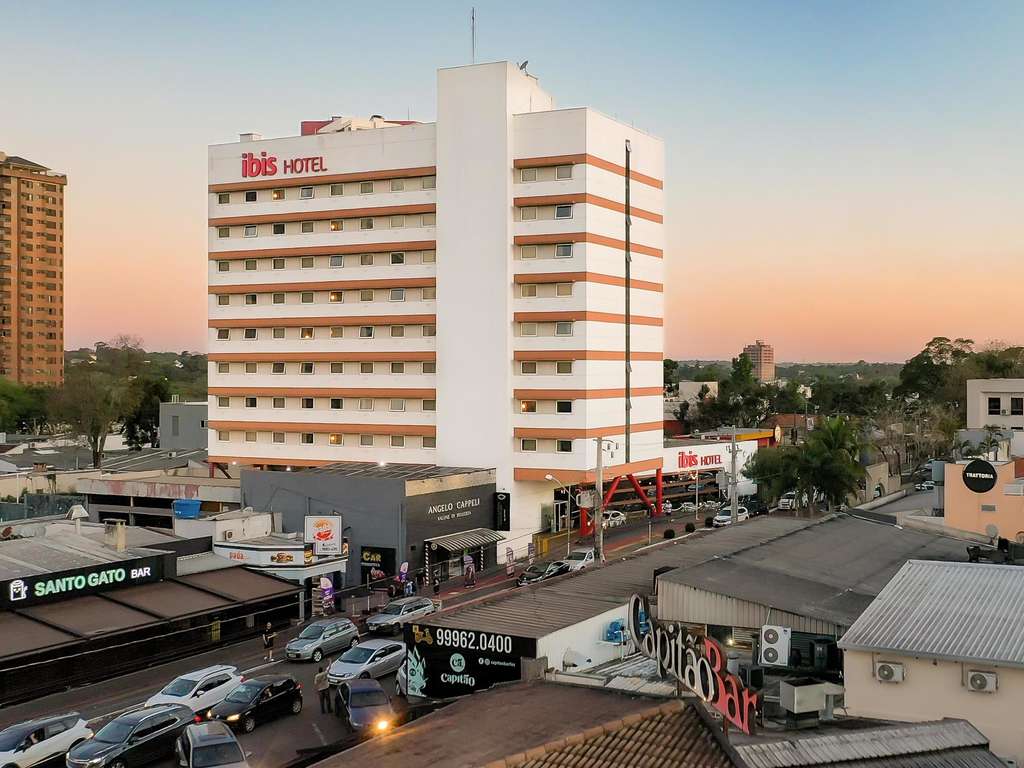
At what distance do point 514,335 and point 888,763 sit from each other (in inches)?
2226

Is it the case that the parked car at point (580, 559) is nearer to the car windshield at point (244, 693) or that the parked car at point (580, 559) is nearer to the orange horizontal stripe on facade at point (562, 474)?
the orange horizontal stripe on facade at point (562, 474)

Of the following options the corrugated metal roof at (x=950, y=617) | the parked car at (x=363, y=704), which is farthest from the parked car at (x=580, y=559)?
the corrugated metal roof at (x=950, y=617)

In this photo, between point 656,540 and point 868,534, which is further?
point 656,540

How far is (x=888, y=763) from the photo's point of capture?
59.0ft

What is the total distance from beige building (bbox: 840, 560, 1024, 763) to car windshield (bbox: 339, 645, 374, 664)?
17.7 meters

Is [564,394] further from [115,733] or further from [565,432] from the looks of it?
[115,733]

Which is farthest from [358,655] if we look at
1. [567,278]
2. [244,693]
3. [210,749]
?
[567,278]

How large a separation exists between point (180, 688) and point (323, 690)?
452 cm

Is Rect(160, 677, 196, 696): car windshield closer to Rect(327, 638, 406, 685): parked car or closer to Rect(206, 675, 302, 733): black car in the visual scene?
Rect(206, 675, 302, 733): black car

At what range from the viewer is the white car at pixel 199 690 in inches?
1289

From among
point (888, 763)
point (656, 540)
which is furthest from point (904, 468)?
point (888, 763)

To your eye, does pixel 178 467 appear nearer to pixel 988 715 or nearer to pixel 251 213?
pixel 251 213

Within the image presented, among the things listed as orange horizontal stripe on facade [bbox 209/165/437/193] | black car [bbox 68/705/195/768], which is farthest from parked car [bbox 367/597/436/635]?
orange horizontal stripe on facade [bbox 209/165/437/193]

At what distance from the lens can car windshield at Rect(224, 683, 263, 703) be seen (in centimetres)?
3222
